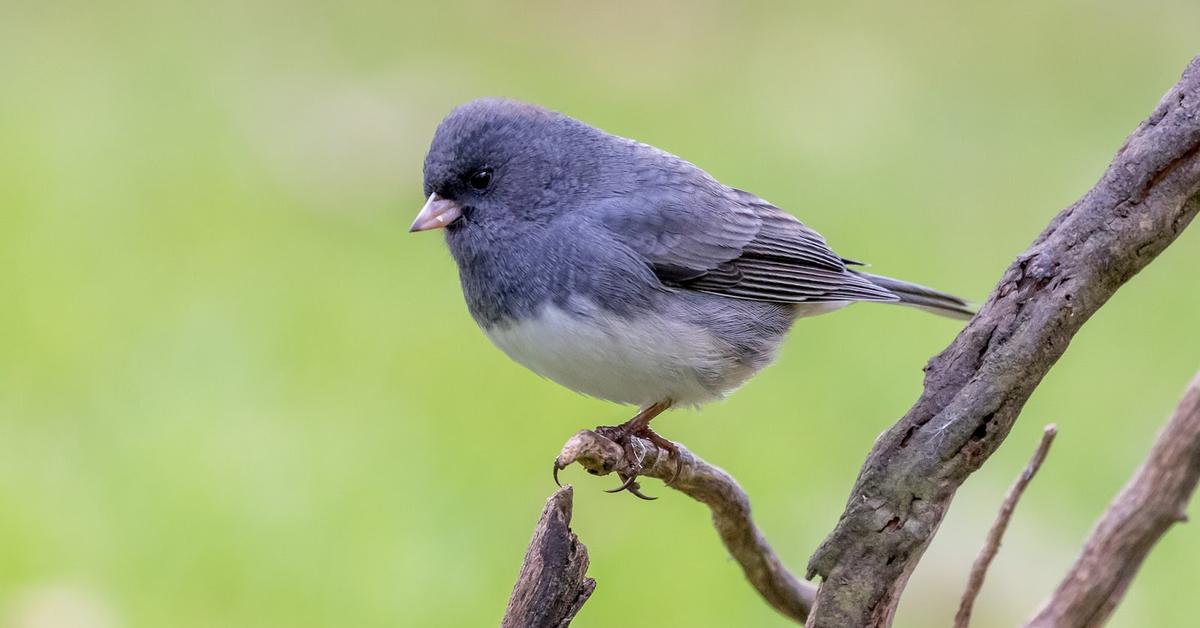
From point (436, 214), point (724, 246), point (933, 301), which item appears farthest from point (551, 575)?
point (933, 301)

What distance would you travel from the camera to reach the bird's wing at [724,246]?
2.19 meters

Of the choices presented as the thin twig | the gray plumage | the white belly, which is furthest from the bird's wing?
the thin twig

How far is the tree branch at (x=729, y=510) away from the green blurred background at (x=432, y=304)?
95 cm

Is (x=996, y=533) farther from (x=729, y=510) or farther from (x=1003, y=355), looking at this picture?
(x=729, y=510)

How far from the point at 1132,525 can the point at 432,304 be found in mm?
2967

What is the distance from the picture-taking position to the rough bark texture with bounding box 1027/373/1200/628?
1.27 meters

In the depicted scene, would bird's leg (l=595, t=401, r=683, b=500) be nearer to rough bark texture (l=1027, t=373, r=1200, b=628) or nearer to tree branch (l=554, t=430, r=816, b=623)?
tree branch (l=554, t=430, r=816, b=623)

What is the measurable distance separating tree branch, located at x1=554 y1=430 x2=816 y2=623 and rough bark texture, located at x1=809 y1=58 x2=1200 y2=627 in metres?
0.35

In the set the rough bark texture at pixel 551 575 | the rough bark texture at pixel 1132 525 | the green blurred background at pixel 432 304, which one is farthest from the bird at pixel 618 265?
the green blurred background at pixel 432 304

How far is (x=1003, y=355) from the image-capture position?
5.11 ft

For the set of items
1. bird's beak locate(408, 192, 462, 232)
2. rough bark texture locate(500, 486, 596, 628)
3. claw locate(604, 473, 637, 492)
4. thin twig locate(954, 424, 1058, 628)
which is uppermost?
bird's beak locate(408, 192, 462, 232)

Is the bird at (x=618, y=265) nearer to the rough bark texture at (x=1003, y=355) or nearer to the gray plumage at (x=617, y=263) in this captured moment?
the gray plumage at (x=617, y=263)

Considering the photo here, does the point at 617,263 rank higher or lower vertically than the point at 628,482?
higher

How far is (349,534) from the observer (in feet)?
10.3
